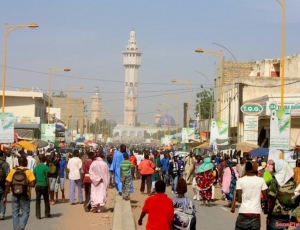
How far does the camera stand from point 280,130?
26.3 meters

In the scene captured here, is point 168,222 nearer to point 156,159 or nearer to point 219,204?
point 219,204

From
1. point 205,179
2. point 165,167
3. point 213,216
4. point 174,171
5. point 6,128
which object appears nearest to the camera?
point 213,216

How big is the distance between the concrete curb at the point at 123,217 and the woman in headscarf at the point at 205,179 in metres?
2.99

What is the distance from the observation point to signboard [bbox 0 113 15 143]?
1316 inches

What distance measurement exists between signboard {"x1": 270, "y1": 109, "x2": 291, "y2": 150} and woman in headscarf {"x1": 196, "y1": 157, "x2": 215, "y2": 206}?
5663 millimetres

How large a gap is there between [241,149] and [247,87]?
706 inches

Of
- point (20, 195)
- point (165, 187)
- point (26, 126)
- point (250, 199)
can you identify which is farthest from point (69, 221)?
point (26, 126)

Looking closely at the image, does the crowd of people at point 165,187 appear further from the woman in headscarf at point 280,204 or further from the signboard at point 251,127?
the signboard at point 251,127

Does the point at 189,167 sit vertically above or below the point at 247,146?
below

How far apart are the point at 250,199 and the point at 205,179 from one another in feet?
36.4

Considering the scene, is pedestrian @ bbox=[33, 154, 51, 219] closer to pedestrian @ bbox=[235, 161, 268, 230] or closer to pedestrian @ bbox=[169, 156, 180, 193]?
pedestrian @ bbox=[235, 161, 268, 230]

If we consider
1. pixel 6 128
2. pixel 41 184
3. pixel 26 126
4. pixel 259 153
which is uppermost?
pixel 26 126

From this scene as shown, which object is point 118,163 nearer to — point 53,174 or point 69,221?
point 53,174

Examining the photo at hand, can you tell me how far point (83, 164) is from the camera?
19.5m
